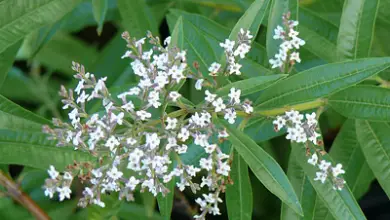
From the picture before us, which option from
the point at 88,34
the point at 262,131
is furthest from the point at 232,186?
the point at 88,34

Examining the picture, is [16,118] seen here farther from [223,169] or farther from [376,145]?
[376,145]

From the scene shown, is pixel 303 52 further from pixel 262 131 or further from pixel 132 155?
pixel 132 155

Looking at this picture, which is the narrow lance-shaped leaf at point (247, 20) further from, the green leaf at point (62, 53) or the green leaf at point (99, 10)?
the green leaf at point (62, 53)

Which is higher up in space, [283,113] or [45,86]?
[283,113]

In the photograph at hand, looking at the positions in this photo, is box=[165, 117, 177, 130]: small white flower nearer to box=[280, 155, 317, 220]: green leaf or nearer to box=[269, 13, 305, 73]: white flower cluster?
box=[269, 13, 305, 73]: white flower cluster

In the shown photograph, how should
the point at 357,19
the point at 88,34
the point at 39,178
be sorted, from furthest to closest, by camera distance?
the point at 88,34, the point at 39,178, the point at 357,19

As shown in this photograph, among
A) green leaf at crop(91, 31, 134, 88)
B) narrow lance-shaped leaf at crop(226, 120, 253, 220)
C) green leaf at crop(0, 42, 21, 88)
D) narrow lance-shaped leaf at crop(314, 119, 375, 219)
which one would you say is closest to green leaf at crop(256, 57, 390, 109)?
narrow lance-shaped leaf at crop(226, 120, 253, 220)

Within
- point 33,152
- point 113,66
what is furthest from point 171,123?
point 113,66

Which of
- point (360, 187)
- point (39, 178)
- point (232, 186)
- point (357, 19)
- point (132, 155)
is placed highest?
point (357, 19)
